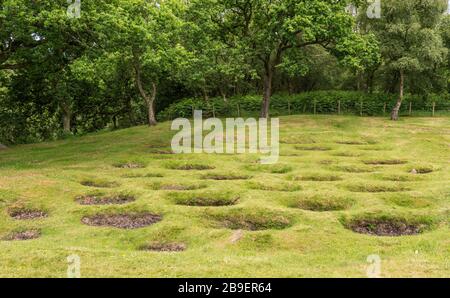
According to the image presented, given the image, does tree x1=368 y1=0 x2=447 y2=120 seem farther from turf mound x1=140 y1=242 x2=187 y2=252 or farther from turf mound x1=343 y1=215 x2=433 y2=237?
turf mound x1=140 y1=242 x2=187 y2=252

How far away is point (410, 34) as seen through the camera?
4878 centimetres

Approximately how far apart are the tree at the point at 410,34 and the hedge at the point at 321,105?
8.46 meters

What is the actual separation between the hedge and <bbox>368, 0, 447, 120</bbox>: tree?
8.46 meters

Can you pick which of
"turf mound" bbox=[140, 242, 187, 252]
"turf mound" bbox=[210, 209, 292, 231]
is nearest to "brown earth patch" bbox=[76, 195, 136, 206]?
"turf mound" bbox=[210, 209, 292, 231]

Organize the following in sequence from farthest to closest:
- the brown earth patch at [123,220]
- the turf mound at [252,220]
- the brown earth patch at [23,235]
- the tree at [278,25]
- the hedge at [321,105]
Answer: the hedge at [321,105]
the tree at [278,25]
the brown earth patch at [123,220]
the turf mound at [252,220]
the brown earth patch at [23,235]

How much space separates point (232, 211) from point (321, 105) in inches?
1658

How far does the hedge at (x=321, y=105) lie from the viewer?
5881 cm

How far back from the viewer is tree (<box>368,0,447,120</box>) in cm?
4844

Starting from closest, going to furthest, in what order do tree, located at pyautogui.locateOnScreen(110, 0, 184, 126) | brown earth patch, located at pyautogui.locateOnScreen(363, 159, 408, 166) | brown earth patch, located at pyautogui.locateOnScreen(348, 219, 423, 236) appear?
1. brown earth patch, located at pyautogui.locateOnScreen(348, 219, 423, 236)
2. tree, located at pyautogui.locateOnScreen(110, 0, 184, 126)
3. brown earth patch, located at pyautogui.locateOnScreen(363, 159, 408, 166)

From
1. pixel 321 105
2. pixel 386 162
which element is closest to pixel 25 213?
pixel 386 162

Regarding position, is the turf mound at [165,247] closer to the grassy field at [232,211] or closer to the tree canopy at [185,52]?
the grassy field at [232,211]

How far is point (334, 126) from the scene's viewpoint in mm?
48094

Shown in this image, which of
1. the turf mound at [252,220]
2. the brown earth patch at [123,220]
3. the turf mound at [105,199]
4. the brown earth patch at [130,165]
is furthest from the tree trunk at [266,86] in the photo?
the brown earth patch at [123,220]
